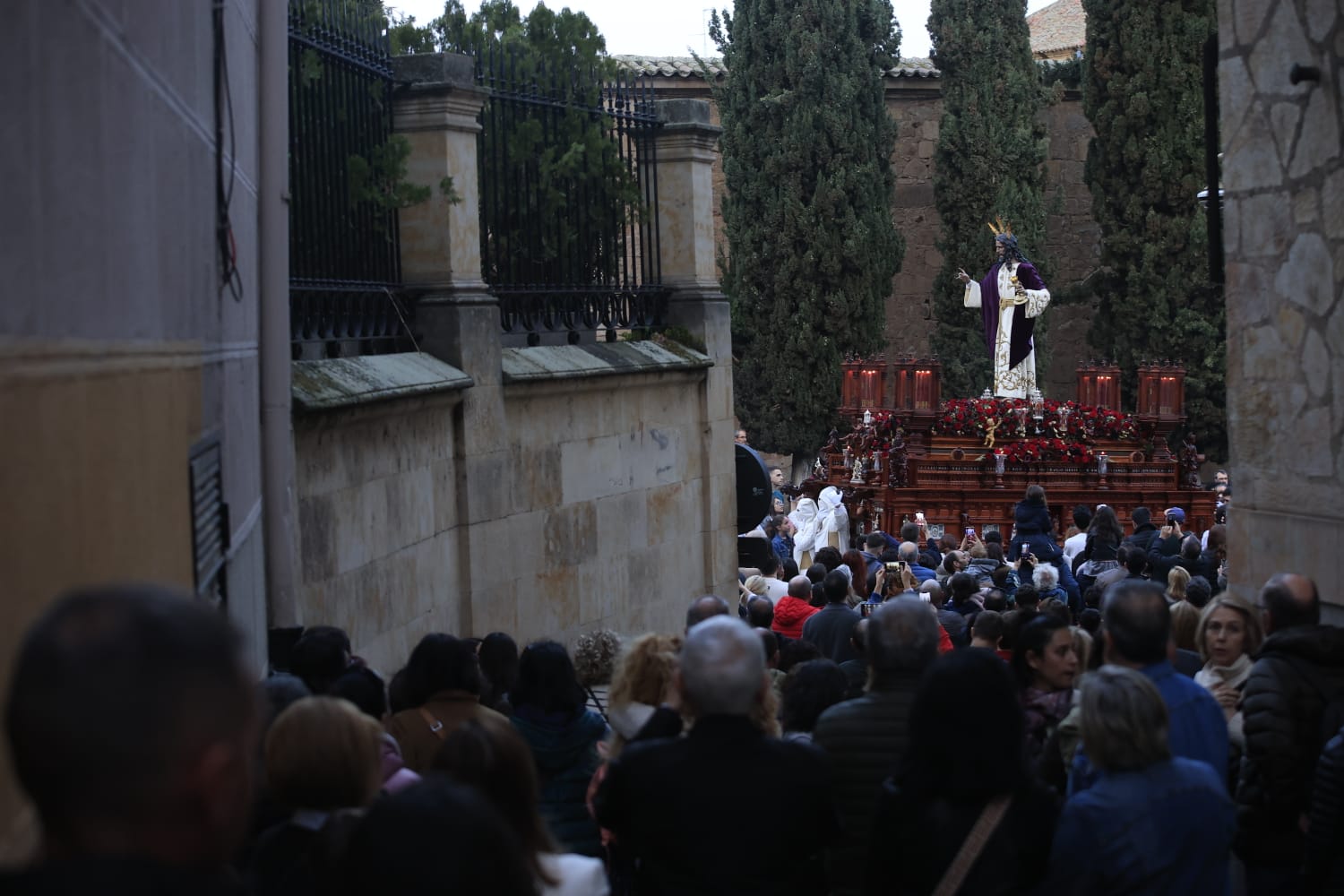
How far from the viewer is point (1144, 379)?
78.6ft

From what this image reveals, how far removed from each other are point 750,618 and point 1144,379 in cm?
1674

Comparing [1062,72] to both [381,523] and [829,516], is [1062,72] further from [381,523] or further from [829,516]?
[381,523]

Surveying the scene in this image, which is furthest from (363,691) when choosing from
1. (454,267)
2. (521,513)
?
(521,513)

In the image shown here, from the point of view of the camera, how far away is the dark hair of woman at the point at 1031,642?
511 cm

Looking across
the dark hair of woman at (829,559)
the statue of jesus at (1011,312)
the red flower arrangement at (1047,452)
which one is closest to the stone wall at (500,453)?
the dark hair of woman at (829,559)

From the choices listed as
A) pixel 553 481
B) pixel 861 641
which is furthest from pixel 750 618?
pixel 861 641

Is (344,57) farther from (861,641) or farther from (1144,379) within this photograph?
Answer: (1144,379)

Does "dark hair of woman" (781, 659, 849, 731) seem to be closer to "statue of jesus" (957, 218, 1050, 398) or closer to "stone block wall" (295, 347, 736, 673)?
"stone block wall" (295, 347, 736, 673)

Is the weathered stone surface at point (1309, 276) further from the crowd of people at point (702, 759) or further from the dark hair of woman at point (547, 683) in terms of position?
the dark hair of woman at point (547, 683)

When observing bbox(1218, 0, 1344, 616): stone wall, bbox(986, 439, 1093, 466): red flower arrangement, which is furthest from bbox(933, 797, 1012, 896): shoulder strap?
bbox(986, 439, 1093, 466): red flower arrangement

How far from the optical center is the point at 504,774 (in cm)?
319

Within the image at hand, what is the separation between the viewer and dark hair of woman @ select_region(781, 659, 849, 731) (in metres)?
4.92

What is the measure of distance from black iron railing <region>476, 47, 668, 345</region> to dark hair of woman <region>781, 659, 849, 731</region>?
5735 mm

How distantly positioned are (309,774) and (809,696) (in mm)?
2006
